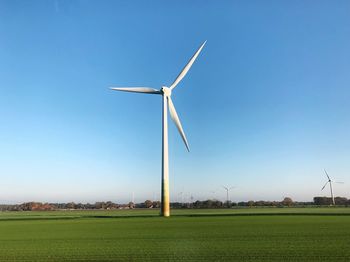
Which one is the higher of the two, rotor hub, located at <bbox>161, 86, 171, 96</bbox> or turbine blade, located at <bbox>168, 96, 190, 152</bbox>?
rotor hub, located at <bbox>161, 86, 171, 96</bbox>

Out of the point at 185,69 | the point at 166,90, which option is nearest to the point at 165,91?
the point at 166,90

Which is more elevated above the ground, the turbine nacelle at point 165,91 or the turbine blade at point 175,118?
the turbine nacelle at point 165,91

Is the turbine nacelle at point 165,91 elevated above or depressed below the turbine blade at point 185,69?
below

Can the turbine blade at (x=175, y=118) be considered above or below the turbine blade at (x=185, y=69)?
below

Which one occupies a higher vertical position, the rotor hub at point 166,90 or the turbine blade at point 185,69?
the turbine blade at point 185,69

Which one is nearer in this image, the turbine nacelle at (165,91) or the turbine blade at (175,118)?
the turbine blade at (175,118)

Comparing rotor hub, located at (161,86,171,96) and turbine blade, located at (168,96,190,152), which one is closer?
turbine blade, located at (168,96,190,152)

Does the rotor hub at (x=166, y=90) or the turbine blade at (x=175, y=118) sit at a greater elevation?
the rotor hub at (x=166, y=90)

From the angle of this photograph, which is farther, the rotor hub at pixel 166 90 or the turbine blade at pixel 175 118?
the rotor hub at pixel 166 90

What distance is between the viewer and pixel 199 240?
88.6 feet

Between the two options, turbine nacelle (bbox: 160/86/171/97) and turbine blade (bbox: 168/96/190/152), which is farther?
turbine nacelle (bbox: 160/86/171/97)

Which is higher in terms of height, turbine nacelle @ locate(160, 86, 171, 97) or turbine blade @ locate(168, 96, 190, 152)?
turbine nacelle @ locate(160, 86, 171, 97)

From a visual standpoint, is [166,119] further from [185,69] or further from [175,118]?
[185,69]

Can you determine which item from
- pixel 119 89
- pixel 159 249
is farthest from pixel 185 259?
pixel 119 89
